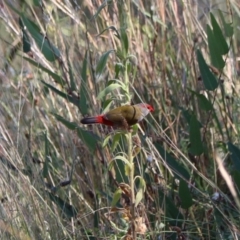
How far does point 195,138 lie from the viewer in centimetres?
195

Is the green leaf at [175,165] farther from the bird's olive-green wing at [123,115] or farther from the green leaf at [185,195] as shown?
the bird's olive-green wing at [123,115]

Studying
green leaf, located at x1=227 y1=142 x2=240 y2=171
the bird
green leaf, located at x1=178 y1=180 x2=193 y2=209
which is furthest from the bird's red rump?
green leaf, located at x1=227 y1=142 x2=240 y2=171

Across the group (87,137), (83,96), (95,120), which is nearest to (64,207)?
(87,137)

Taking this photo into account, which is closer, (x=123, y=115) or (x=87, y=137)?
(x=123, y=115)

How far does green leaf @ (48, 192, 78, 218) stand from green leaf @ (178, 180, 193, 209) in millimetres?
313

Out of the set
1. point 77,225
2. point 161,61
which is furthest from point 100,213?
point 161,61

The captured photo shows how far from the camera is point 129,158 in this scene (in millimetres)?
1580

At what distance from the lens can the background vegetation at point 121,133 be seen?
183cm

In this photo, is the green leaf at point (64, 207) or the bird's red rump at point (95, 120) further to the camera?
the green leaf at point (64, 207)

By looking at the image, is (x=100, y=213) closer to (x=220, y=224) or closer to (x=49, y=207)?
(x=49, y=207)

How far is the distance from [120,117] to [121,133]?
0.22ft

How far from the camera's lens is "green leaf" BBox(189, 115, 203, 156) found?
192cm

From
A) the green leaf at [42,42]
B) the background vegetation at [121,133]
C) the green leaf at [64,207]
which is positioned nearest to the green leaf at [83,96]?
the background vegetation at [121,133]

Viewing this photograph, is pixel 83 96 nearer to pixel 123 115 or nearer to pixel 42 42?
pixel 42 42
